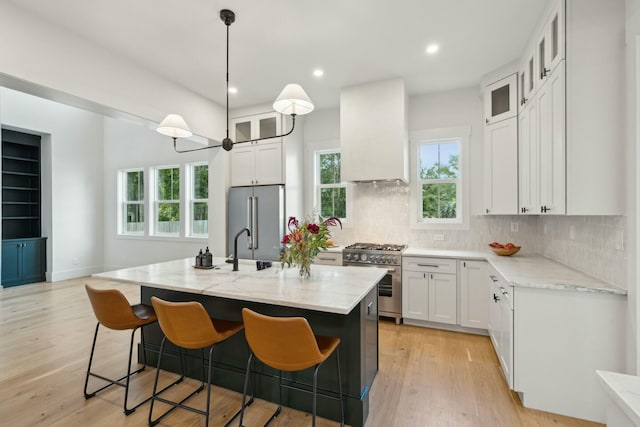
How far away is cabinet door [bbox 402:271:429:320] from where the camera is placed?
3.61m

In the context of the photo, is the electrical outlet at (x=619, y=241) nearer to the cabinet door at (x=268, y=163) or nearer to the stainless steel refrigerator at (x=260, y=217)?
the stainless steel refrigerator at (x=260, y=217)

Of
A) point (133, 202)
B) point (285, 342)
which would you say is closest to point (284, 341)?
point (285, 342)

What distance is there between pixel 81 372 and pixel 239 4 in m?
3.43

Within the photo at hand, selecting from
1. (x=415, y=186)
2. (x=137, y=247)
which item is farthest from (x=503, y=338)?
(x=137, y=247)

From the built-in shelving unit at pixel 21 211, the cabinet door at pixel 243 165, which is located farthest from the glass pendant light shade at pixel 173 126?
the built-in shelving unit at pixel 21 211

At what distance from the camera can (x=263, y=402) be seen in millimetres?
2211

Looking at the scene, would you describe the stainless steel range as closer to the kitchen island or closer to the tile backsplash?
the tile backsplash

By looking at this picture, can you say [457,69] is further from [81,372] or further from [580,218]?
[81,372]

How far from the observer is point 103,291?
7.06ft

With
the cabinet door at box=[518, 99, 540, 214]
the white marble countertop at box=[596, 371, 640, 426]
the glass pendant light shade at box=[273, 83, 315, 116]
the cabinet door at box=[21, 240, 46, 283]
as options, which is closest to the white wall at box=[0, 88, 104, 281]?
the cabinet door at box=[21, 240, 46, 283]

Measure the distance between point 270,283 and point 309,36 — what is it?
2329 millimetres

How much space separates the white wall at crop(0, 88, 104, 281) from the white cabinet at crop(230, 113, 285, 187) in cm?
426

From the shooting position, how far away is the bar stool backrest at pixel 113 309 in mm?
2145

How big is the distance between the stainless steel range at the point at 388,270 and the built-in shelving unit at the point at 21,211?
21.3 feet
